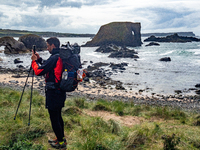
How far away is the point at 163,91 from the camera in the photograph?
46.6 feet

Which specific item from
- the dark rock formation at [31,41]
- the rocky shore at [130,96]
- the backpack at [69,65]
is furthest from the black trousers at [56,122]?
the dark rock formation at [31,41]

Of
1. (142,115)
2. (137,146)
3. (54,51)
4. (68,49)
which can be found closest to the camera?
(68,49)

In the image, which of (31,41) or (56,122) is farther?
(31,41)

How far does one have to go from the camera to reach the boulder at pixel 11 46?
40.9 metres

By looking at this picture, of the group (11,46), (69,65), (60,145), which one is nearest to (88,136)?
(60,145)

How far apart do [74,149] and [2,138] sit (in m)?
1.64

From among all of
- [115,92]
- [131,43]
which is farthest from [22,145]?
[131,43]

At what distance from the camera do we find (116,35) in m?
75.9

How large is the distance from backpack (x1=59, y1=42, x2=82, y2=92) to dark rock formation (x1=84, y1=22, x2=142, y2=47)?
2830 inches

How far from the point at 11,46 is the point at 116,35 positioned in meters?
44.7

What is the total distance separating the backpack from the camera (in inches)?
127

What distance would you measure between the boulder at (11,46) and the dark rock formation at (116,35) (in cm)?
3463

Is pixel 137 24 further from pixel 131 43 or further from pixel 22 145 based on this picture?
pixel 22 145

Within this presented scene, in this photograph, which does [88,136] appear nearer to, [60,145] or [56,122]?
[60,145]
